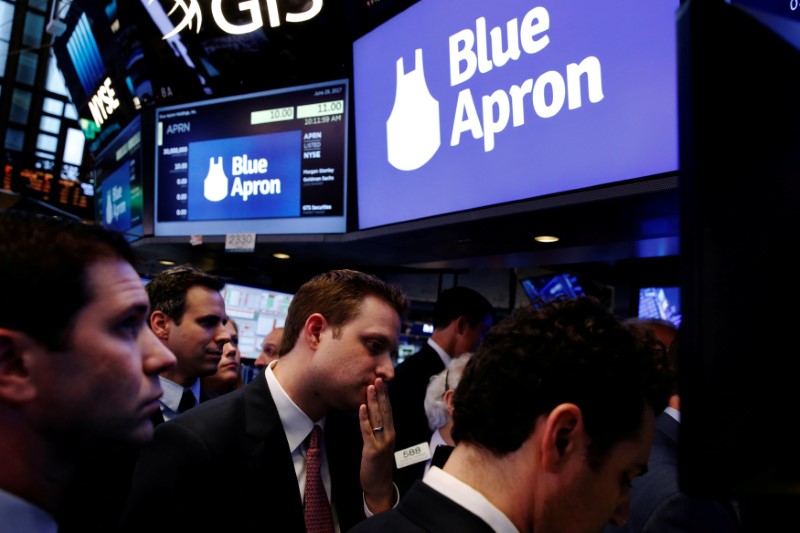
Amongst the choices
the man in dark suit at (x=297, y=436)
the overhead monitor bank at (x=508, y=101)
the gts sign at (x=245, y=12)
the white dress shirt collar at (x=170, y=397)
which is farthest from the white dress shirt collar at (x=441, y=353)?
the gts sign at (x=245, y=12)

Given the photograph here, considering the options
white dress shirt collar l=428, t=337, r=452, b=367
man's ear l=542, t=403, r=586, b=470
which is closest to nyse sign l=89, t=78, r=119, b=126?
white dress shirt collar l=428, t=337, r=452, b=367

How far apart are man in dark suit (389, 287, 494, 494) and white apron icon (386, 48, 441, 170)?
3.75 feet

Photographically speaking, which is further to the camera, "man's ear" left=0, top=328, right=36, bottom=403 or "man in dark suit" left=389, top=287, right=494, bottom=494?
"man in dark suit" left=389, top=287, right=494, bottom=494

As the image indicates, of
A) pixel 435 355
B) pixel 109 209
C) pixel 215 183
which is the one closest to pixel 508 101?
pixel 435 355

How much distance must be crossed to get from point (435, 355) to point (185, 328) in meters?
1.76

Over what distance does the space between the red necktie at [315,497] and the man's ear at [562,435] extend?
87 cm

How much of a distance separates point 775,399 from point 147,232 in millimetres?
4974

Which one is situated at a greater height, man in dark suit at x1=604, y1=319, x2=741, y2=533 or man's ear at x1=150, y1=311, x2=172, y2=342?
man's ear at x1=150, y1=311, x2=172, y2=342

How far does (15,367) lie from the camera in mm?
889

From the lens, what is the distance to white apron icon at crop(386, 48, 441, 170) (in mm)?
3150

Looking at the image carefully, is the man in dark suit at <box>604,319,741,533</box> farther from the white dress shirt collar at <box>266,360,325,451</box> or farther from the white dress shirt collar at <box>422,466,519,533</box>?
the white dress shirt collar at <box>266,360,325,451</box>

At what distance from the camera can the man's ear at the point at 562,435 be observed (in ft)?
3.43

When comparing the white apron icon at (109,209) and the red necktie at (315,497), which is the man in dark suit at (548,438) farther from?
the white apron icon at (109,209)

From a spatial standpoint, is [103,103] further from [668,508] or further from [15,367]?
[668,508]
